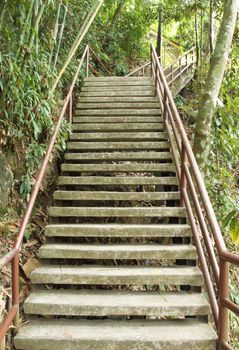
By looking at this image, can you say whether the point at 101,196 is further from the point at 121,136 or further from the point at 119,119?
the point at 119,119

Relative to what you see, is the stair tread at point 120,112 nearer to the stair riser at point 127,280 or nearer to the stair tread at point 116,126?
the stair tread at point 116,126

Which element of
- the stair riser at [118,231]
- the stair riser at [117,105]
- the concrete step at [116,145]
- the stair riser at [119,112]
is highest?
the stair riser at [117,105]

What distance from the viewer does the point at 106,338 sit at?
280 centimetres

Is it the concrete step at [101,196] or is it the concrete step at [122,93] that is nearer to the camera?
the concrete step at [101,196]

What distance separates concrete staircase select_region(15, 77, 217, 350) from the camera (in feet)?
9.37

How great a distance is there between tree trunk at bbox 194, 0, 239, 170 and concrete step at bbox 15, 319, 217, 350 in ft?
7.57

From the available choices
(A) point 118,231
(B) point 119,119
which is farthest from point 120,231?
(B) point 119,119

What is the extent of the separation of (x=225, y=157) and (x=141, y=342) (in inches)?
179

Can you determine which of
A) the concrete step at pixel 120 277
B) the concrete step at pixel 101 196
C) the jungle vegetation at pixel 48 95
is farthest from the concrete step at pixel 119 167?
the concrete step at pixel 120 277

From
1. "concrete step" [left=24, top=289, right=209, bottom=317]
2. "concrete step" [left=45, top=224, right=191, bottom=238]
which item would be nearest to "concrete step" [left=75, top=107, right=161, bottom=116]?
"concrete step" [left=45, top=224, right=191, bottom=238]

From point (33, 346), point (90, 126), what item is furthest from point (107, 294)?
point (90, 126)

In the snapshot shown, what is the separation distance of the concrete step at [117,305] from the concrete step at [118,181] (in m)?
1.66

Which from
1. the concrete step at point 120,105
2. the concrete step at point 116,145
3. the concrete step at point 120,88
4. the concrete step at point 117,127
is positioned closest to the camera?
the concrete step at point 116,145

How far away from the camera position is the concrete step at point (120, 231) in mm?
3799
